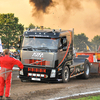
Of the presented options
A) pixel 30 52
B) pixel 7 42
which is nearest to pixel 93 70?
pixel 30 52

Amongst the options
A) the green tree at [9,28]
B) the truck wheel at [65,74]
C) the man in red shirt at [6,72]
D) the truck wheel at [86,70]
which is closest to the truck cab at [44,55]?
the truck wheel at [65,74]

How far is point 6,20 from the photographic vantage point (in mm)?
53406

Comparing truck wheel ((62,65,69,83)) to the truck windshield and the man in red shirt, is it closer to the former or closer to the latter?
the truck windshield

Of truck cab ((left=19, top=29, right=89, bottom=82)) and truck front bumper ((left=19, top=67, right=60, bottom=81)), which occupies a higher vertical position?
truck cab ((left=19, top=29, right=89, bottom=82))

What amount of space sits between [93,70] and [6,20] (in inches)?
1563

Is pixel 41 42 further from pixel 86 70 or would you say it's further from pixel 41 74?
pixel 86 70

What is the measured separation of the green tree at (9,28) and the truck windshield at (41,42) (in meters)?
39.9

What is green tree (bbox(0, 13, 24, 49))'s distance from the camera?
170 feet

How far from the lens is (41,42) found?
12.1 m

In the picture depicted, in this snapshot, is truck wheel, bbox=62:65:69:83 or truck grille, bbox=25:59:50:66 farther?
truck wheel, bbox=62:65:69:83

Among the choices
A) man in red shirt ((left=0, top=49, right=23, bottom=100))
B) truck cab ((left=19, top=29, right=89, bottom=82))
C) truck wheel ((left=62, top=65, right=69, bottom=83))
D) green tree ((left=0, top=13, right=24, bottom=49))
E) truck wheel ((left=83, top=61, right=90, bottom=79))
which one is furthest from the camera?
green tree ((left=0, top=13, right=24, bottom=49))

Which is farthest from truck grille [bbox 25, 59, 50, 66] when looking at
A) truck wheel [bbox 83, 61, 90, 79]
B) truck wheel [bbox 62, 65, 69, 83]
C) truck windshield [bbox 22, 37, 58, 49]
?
truck wheel [bbox 83, 61, 90, 79]

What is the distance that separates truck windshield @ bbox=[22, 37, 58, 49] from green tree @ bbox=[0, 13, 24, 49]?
131 ft

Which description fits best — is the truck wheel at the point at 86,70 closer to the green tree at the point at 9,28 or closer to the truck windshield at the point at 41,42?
the truck windshield at the point at 41,42
